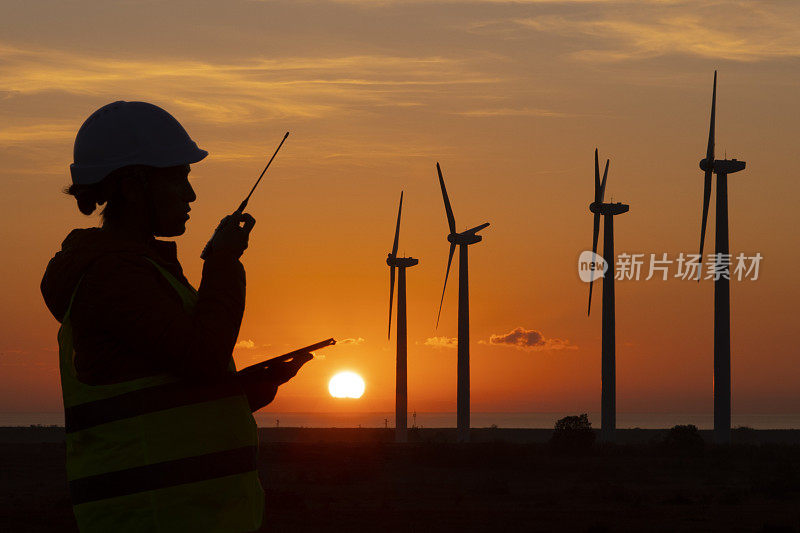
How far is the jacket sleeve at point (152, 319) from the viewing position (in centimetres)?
384

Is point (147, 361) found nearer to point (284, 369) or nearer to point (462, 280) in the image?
point (284, 369)

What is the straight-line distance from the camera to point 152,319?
383 cm

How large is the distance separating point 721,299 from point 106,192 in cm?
7563

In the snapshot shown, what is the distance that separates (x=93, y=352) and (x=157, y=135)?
806 millimetres

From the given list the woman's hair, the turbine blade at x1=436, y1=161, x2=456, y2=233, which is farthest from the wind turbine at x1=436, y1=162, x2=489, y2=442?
the woman's hair

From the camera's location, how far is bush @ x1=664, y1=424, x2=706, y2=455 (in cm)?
7769

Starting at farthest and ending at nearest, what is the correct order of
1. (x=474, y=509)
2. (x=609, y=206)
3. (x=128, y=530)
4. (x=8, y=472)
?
1. (x=609, y=206)
2. (x=8, y=472)
3. (x=474, y=509)
4. (x=128, y=530)

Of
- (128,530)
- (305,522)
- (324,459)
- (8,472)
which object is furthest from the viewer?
(324,459)

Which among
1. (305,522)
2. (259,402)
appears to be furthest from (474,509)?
(259,402)

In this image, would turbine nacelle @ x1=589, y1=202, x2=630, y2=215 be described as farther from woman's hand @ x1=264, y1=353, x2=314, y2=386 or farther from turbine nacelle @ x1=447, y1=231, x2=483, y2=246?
woman's hand @ x1=264, y1=353, x2=314, y2=386

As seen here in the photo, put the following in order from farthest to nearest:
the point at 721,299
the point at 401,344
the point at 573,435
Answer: the point at 401,344
the point at 573,435
the point at 721,299

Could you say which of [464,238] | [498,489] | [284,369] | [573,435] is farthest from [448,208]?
[284,369]

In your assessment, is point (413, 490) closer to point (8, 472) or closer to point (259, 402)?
point (8, 472)

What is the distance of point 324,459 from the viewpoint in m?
73.7
